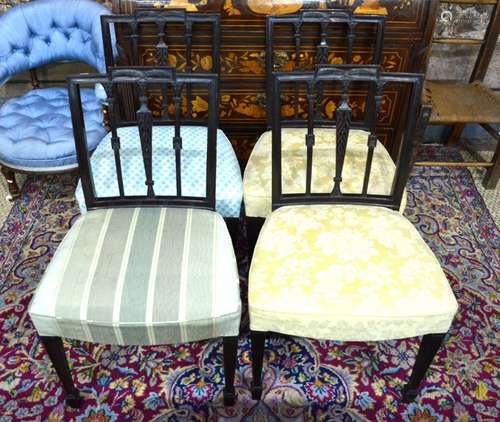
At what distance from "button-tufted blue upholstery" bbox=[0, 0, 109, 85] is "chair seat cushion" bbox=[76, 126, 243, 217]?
0.57 meters

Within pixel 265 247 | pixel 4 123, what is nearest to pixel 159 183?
pixel 265 247

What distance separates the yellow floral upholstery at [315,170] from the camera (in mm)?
1518

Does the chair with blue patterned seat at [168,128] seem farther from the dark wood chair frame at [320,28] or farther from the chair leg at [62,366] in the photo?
the chair leg at [62,366]

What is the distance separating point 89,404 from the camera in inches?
56.6

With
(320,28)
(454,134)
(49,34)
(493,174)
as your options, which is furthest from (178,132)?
(454,134)

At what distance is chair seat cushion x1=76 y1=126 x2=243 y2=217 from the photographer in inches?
58.4

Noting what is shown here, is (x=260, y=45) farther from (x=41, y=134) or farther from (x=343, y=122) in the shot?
(x=41, y=134)

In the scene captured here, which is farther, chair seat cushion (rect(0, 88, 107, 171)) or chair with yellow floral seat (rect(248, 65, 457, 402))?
chair seat cushion (rect(0, 88, 107, 171))

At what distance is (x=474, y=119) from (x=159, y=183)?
5.04 ft

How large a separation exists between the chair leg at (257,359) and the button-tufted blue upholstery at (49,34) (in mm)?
1333

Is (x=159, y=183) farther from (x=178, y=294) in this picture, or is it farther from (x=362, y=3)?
(x=362, y=3)

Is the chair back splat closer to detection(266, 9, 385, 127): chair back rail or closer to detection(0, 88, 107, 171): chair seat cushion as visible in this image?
detection(266, 9, 385, 127): chair back rail

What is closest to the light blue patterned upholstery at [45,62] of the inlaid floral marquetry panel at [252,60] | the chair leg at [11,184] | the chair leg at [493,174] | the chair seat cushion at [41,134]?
the chair seat cushion at [41,134]

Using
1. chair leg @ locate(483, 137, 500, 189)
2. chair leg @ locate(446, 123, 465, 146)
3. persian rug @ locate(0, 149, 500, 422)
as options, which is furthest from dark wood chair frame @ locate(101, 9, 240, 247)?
chair leg @ locate(446, 123, 465, 146)
